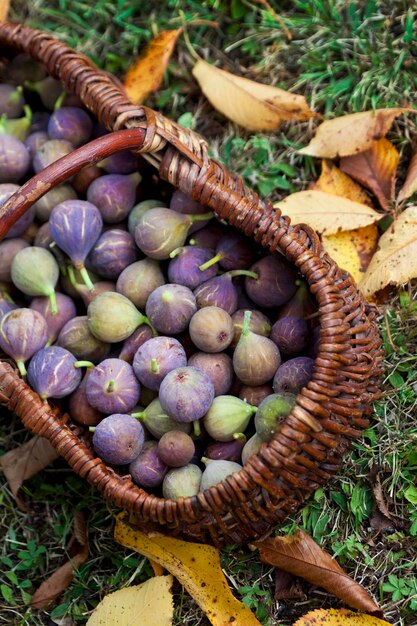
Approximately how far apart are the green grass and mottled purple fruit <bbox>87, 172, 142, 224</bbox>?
14.5 inches

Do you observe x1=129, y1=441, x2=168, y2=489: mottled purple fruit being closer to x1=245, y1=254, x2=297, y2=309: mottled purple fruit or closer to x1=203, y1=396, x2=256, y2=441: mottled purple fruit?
x1=203, y1=396, x2=256, y2=441: mottled purple fruit

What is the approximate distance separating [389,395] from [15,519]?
0.95 meters

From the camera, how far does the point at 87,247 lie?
1.72 metres

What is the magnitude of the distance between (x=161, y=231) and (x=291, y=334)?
366 millimetres

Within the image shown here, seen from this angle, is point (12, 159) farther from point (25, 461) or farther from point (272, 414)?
point (272, 414)

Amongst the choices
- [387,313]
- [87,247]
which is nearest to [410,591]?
[387,313]

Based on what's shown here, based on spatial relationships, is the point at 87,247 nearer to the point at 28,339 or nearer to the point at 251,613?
the point at 28,339

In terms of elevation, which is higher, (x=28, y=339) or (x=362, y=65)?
(x=362, y=65)

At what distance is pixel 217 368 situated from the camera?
1.63 meters

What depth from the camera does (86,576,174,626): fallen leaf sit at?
158 cm

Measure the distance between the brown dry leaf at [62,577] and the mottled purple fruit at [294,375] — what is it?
0.61 metres

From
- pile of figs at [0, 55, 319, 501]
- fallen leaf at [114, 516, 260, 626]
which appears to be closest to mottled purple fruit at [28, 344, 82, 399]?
pile of figs at [0, 55, 319, 501]

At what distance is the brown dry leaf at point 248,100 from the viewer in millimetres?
1974

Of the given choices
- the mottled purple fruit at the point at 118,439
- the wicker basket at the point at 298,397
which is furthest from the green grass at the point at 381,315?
the mottled purple fruit at the point at 118,439
